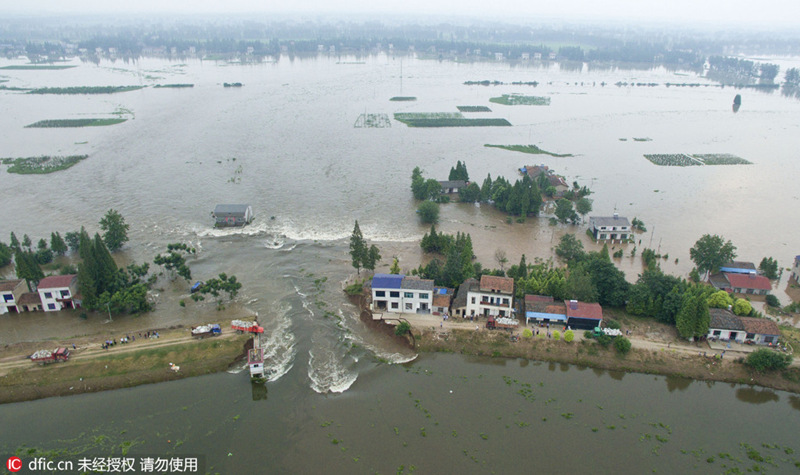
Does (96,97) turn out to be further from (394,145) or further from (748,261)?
(748,261)

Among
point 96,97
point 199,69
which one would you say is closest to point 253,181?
point 96,97

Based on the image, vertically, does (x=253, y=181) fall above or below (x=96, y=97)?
below

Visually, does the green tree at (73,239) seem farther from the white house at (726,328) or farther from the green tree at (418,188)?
the white house at (726,328)

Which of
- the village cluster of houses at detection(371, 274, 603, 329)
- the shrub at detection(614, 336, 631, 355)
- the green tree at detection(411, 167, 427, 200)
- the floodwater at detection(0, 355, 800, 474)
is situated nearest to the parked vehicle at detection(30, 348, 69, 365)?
the floodwater at detection(0, 355, 800, 474)

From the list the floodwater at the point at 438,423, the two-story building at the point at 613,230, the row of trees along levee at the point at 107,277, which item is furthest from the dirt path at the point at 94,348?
the two-story building at the point at 613,230

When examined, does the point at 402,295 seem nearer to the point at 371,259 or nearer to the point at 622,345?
the point at 371,259

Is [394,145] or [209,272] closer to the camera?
[209,272]
